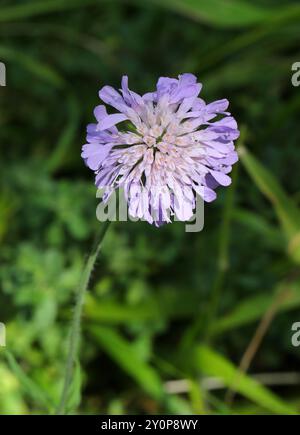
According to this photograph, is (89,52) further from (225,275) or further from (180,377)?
(180,377)

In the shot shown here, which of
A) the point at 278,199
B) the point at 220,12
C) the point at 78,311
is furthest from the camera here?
the point at 220,12

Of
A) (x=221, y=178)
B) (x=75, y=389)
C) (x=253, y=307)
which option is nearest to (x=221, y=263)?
(x=253, y=307)

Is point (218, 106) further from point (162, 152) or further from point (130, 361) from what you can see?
point (130, 361)

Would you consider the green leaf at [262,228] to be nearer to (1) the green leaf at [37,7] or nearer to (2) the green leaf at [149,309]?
(2) the green leaf at [149,309]

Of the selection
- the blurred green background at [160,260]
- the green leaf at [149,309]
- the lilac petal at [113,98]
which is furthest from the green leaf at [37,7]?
the lilac petal at [113,98]

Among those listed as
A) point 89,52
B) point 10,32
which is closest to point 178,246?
point 89,52
